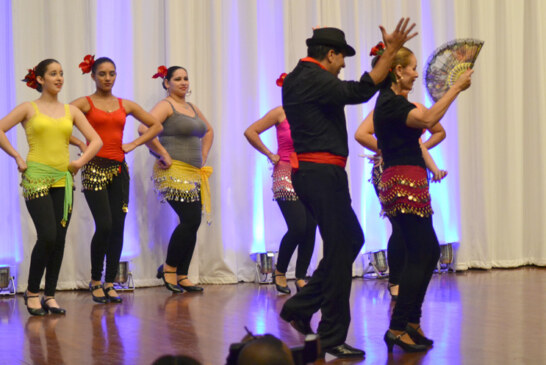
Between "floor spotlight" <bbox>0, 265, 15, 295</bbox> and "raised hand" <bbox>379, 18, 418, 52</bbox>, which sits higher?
"raised hand" <bbox>379, 18, 418, 52</bbox>

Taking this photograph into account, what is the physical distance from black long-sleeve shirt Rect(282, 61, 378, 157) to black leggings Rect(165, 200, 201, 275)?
270 cm

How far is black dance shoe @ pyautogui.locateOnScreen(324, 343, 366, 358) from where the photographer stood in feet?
11.3

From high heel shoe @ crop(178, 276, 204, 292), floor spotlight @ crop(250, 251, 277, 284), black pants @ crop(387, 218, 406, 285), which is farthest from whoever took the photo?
floor spotlight @ crop(250, 251, 277, 284)

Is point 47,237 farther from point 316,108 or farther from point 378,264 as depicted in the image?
point 378,264

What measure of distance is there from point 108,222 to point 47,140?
32.6 inches

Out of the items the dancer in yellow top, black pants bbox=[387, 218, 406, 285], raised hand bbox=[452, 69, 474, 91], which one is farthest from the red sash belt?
the dancer in yellow top

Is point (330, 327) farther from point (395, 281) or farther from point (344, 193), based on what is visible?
point (395, 281)

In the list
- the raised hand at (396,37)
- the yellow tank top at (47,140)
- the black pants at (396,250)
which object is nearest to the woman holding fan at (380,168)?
the black pants at (396,250)

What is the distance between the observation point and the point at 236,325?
445cm

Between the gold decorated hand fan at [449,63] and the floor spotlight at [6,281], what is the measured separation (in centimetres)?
392

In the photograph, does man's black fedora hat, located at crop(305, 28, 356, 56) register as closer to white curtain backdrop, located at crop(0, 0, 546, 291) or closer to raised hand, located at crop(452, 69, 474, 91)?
raised hand, located at crop(452, 69, 474, 91)

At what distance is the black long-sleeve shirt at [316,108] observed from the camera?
3398 mm

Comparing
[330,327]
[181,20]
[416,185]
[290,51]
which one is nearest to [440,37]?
[290,51]

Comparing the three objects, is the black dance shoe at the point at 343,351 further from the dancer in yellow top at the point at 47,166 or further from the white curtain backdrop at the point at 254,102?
the white curtain backdrop at the point at 254,102
